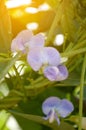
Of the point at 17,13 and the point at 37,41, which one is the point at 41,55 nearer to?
the point at 37,41

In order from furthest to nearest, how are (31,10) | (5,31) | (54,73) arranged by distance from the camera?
(31,10)
(5,31)
(54,73)

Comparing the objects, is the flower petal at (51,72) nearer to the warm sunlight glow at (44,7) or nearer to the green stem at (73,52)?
the green stem at (73,52)

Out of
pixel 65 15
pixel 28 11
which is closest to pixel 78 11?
pixel 65 15

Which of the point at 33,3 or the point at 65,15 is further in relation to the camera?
the point at 33,3

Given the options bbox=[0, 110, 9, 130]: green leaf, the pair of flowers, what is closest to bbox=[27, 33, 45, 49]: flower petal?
the pair of flowers

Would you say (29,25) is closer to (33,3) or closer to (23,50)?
(33,3)

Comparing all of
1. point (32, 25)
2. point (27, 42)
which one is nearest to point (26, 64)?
point (27, 42)

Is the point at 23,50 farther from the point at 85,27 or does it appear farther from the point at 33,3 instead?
the point at 33,3

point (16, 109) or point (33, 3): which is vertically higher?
Answer: point (33, 3)
